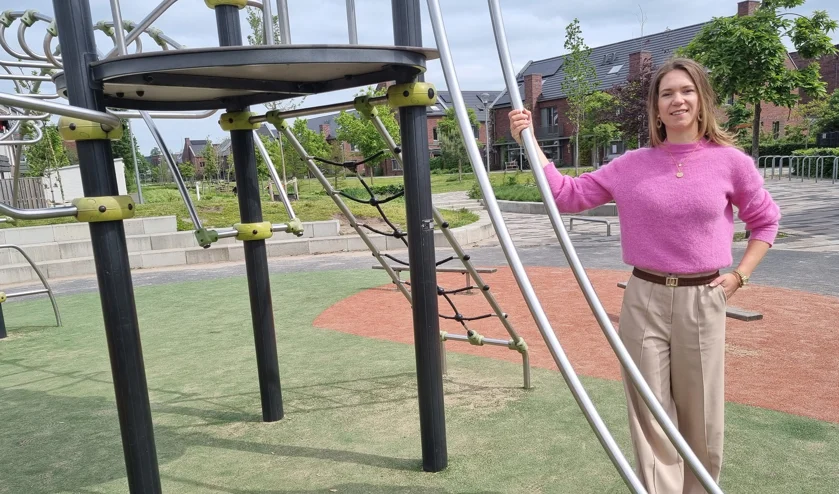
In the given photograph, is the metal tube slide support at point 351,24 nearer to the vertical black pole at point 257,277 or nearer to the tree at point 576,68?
the vertical black pole at point 257,277

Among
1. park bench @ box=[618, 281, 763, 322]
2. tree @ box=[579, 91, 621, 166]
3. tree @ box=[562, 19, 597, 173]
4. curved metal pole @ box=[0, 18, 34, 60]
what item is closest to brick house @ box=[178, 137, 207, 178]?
tree @ box=[579, 91, 621, 166]

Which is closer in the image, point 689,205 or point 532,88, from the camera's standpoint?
point 689,205

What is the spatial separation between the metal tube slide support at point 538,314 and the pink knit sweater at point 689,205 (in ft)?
1.72

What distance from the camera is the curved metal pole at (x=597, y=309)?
4.54 ft

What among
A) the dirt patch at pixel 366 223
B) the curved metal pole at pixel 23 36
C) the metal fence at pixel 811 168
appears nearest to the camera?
the curved metal pole at pixel 23 36

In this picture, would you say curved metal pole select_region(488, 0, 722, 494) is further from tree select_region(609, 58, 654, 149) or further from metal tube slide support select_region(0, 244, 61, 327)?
tree select_region(609, 58, 654, 149)

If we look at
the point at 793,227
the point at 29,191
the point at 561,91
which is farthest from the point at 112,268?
the point at 561,91

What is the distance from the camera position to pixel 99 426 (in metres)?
3.75

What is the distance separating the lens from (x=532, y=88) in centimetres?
4516

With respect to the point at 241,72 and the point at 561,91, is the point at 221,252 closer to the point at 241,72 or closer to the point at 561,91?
the point at 241,72

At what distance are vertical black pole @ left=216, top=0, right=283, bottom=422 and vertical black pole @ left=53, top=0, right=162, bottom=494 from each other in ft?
3.85

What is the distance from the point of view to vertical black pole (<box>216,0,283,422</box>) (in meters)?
3.35

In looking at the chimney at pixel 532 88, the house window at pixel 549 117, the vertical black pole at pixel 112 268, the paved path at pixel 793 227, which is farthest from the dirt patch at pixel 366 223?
the house window at pixel 549 117

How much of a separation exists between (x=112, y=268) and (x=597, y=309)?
65.7 inches
